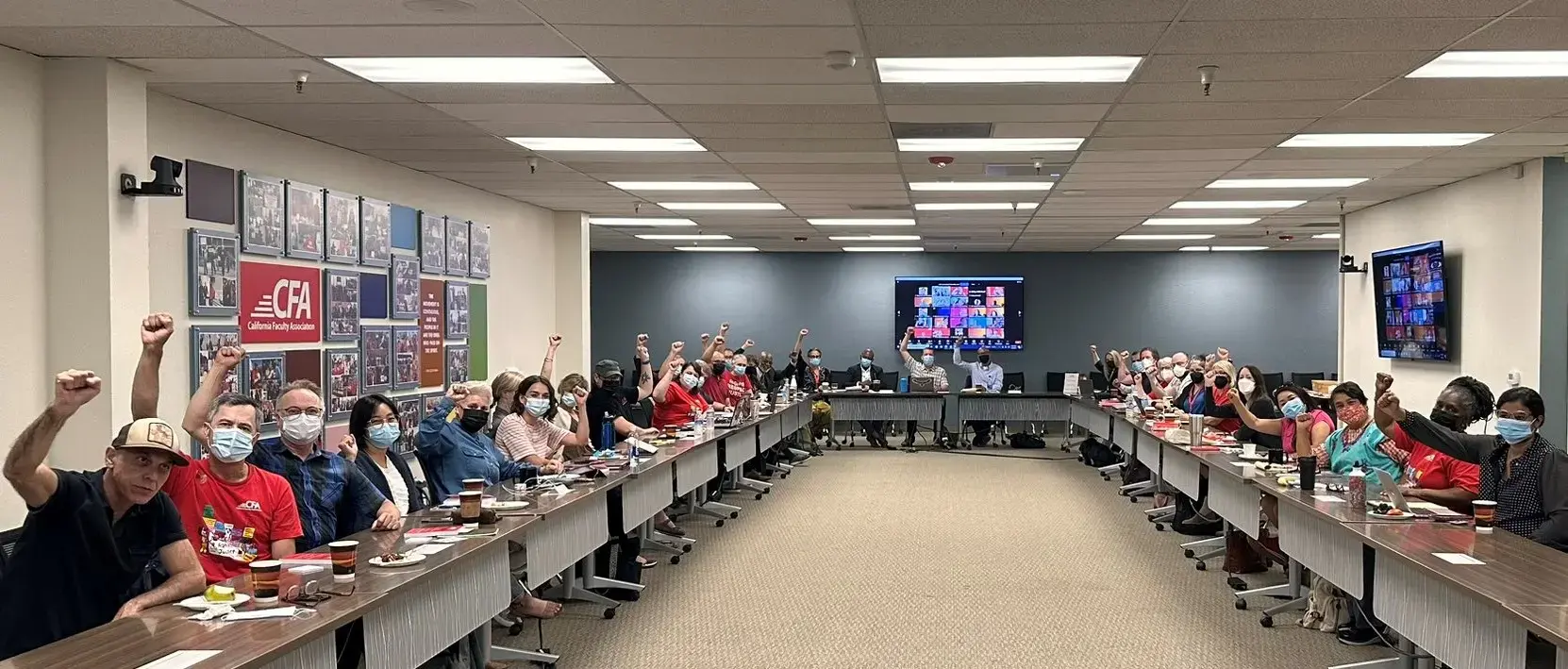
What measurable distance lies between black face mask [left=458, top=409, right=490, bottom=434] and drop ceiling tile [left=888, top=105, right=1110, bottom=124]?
264cm

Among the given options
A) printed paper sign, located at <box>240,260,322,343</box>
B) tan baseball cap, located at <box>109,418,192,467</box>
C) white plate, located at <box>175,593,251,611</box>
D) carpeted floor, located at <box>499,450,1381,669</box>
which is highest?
printed paper sign, located at <box>240,260,322,343</box>

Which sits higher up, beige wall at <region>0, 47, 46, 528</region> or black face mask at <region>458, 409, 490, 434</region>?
beige wall at <region>0, 47, 46, 528</region>

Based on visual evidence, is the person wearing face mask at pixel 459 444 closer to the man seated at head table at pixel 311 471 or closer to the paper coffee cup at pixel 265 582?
the man seated at head table at pixel 311 471

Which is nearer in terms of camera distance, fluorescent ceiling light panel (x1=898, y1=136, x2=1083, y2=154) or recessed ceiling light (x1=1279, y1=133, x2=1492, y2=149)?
recessed ceiling light (x1=1279, y1=133, x2=1492, y2=149)

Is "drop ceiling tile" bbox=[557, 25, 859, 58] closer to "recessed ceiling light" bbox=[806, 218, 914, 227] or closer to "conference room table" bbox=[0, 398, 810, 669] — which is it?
"conference room table" bbox=[0, 398, 810, 669]


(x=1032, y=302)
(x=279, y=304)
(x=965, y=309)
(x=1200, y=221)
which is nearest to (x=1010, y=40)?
(x=279, y=304)

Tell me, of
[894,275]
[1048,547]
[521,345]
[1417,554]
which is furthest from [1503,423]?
[894,275]

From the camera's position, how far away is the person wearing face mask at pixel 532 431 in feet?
22.9

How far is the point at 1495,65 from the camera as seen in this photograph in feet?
18.1

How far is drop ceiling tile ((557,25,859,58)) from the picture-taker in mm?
4836

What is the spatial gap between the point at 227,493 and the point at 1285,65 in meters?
4.57

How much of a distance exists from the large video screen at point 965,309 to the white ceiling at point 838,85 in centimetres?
923

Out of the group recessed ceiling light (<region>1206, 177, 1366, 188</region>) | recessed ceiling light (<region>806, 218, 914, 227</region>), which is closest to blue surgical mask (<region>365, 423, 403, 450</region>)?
recessed ceiling light (<region>1206, 177, 1366, 188</region>)

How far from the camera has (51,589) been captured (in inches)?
135
